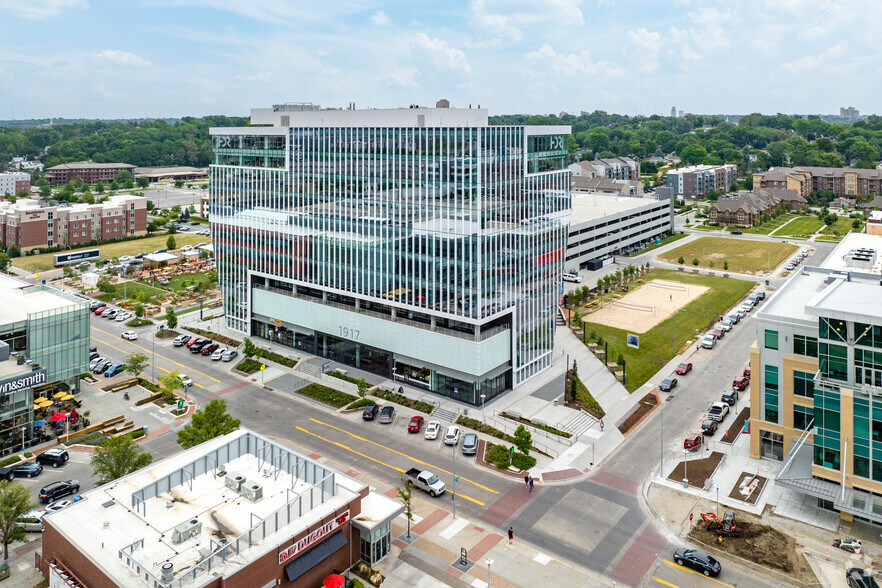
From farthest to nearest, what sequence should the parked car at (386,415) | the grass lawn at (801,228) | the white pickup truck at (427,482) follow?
the grass lawn at (801,228)
the parked car at (386,415)
the white pickup truck at (427,482)

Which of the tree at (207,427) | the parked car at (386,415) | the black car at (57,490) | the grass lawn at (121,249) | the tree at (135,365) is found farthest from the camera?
the grass lawn at (121,249)

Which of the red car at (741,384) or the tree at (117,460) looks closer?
the tree at (117,460)

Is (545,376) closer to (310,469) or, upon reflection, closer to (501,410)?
(501,410)

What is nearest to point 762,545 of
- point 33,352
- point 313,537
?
point 313,537

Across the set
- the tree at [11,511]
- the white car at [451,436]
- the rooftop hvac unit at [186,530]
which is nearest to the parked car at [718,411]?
the white car at [451,436]

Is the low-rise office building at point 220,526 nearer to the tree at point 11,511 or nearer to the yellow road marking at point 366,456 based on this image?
the tree at point 11,511
